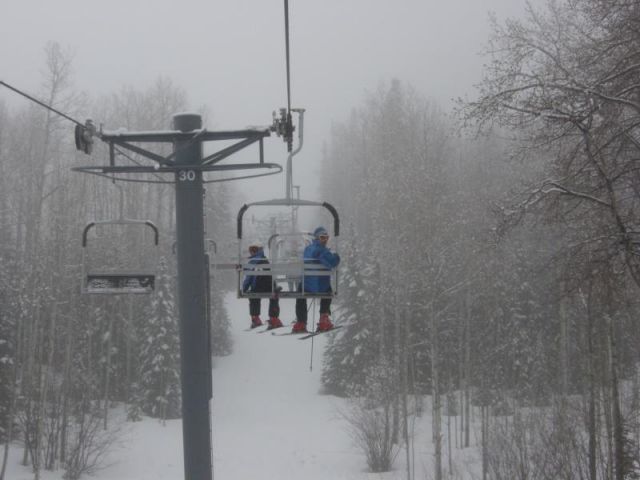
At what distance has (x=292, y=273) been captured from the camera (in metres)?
6.64

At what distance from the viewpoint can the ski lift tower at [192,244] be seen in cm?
641

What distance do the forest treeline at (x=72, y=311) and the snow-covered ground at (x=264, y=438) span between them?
1342 mm

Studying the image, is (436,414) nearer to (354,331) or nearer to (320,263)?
(354,331)

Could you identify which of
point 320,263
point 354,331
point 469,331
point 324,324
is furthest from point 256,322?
point 354,331

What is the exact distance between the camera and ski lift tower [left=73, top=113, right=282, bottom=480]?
6410mm

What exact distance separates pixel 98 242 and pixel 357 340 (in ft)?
41.7

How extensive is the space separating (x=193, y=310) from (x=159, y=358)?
81.2 ft

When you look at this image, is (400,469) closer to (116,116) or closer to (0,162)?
(0,162)

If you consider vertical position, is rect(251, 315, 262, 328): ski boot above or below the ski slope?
above

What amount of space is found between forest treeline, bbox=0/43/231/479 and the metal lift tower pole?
12.9 metres

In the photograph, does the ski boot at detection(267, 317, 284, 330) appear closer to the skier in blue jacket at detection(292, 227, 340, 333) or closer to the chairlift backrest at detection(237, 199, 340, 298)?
the skier in blue jacket at detection(292, 227, 340, 333)

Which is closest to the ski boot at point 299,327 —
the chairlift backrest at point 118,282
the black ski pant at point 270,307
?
the black ski pant at point 270,307

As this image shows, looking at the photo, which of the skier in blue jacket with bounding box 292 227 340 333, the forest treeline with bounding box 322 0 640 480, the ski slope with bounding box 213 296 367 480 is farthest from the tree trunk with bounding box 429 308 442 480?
the skier in blue jacket with bounding box 292 227 340 333

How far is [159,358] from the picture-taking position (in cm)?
3003
